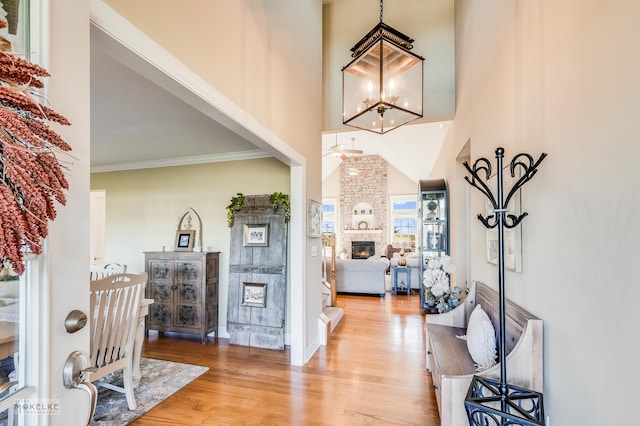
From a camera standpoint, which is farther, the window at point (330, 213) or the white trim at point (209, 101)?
the window at point (330, 213)

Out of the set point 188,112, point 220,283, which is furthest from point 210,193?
point 188,112

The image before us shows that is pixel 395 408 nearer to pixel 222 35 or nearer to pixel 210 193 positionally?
pixel 222 35

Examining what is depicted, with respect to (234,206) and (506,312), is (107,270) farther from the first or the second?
(506,312)

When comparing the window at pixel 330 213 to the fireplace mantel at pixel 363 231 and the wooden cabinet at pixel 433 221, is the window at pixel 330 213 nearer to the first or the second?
the fireplace mantel at pixel 363 231

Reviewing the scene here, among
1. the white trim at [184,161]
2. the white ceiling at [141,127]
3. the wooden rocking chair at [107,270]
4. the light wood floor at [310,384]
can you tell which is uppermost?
the white ceiling at [141,127]

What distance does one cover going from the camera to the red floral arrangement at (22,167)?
2.01 feet

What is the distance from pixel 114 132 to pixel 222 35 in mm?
2314

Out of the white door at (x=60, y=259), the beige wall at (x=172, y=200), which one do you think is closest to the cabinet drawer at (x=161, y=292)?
the beige wall at (x=172, y=200)

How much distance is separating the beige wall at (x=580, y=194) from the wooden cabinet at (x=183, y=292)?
3.46 meters

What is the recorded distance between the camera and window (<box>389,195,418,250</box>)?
1078cm

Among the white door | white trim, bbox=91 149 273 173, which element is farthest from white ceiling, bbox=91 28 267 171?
the white door

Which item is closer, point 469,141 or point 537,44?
point 537,44

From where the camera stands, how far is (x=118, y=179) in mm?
4883

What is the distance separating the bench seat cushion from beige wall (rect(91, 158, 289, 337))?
2.48 m
